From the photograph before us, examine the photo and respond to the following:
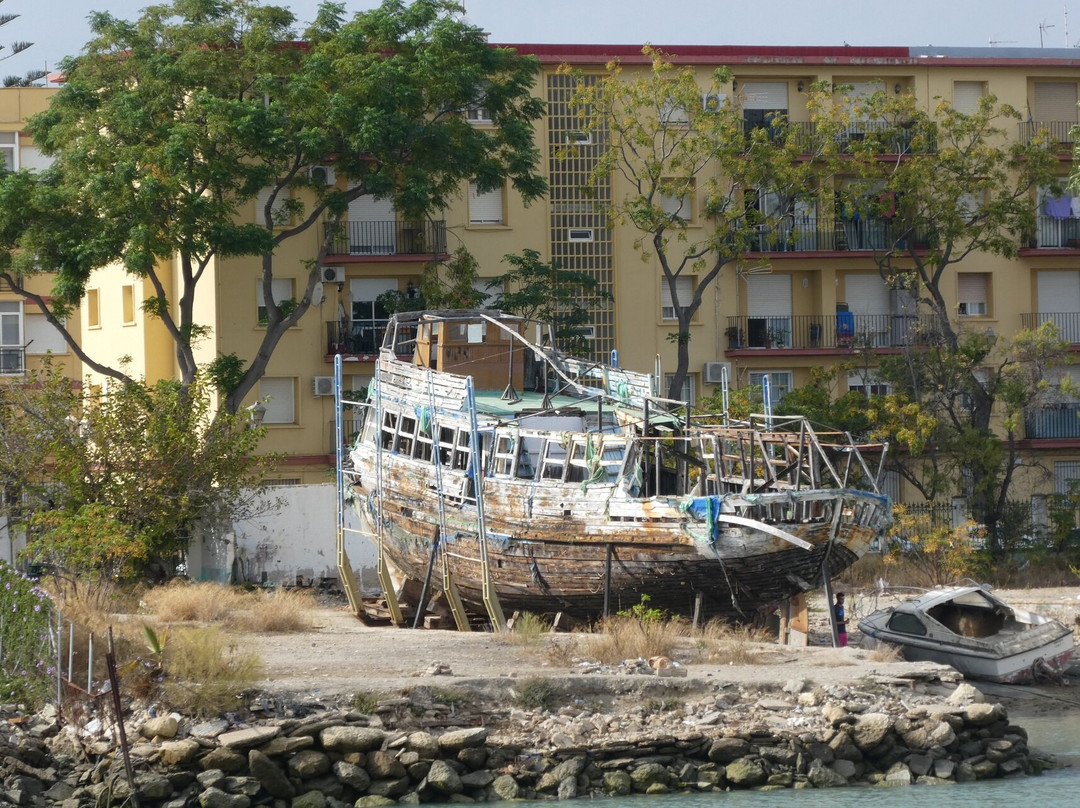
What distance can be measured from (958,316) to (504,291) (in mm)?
12996

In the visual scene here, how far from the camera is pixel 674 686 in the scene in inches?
959

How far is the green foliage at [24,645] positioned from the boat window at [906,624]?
14.0 metres

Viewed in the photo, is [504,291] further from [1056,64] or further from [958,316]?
[1056,64]

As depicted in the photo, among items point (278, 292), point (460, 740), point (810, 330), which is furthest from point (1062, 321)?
point (460, 740)

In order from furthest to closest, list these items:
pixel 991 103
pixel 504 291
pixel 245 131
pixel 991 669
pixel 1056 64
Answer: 1. pixel 1056 64
2. pixel 504 291
3. pixel 991 103
4. pixel 245 131
5. pixel 991 669

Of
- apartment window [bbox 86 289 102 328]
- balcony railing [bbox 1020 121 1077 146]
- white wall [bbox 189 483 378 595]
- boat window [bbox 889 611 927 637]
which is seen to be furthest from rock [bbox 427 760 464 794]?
balcony railing [bbox 1020 121 1077 146]

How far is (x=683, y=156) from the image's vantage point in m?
43.1

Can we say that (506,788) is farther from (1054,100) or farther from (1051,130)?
(1054,100)

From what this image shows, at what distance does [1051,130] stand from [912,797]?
3214 cm

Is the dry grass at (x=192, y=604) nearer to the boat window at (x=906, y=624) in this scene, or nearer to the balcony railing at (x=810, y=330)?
the boat window at (x=906, y=624)

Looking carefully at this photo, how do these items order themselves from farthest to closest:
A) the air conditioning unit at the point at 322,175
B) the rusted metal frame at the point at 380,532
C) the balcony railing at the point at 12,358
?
the balcony railing at the point at 12,358, the air conditioning unit at the point at 322,175, the rusted metal frame at the point at 380,532

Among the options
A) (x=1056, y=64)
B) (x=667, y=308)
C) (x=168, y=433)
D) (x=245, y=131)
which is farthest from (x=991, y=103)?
(x=168, y=433)

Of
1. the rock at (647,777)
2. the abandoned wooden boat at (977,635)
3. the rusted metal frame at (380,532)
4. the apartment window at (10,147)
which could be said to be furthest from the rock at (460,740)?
the apartment window at (10,147)

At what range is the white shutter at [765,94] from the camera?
48.7 meters
